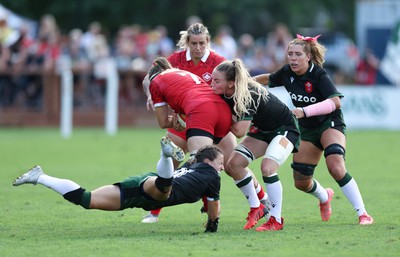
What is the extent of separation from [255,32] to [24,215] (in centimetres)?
2930

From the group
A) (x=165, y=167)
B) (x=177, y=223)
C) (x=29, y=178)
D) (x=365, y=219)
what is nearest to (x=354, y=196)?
(x=365, y=219)

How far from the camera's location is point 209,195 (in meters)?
9.31

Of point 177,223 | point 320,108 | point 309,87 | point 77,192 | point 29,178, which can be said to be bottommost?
point 177,223

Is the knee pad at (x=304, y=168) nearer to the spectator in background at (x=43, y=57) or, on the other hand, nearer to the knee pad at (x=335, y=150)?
the knee pad at (x=335, y=150)

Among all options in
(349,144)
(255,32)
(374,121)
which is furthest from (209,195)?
(255,32)

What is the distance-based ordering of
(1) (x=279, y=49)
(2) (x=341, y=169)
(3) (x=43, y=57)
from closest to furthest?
(2) (x=341, y=169), (3) (x=43, y=57), (1) (x=279, y=49)

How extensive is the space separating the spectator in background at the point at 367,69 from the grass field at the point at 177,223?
10.6 m

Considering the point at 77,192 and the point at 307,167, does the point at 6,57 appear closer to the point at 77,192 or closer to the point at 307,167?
the point at 307,167

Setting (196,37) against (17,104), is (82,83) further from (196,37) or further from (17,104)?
(196,37)

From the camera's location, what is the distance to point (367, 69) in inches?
1149

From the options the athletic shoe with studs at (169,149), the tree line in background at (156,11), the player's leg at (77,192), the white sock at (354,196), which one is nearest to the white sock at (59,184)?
the player's leg at (77,192)

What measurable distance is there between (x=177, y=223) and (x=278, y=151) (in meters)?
1.53

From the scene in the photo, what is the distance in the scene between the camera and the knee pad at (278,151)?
31.8 feet

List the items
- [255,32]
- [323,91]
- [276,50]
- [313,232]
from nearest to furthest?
[313,232] → [323,91] → [276,50] → [255,32]
